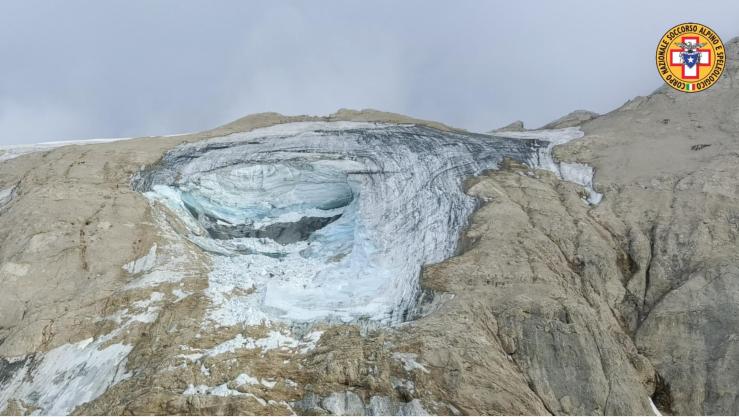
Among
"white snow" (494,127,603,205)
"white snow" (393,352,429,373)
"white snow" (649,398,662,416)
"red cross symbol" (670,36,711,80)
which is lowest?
"white snow" (649,398,662,416)

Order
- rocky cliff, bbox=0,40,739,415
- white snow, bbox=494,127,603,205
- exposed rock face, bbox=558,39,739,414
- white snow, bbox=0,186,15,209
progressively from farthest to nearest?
white snow, bbox=494,127,603,205
white snow, bbox=0,186,15,209
exposed rock face, bbox=558,39,739,414
rocky cliff, bbox=0,40,739,415

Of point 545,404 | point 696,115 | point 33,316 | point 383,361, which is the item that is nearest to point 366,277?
point 383,361

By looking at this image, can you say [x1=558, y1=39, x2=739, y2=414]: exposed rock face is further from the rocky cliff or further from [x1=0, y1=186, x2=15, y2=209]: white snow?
[x1=0, y1=186, x2=15, y2=209]: white snow

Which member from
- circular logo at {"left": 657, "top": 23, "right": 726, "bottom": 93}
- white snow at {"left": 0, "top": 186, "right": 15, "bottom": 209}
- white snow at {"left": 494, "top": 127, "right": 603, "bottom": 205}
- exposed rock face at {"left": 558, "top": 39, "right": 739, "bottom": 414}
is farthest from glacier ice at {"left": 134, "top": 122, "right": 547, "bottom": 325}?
circular logo at {"left": 657, "top": 23, "right": 726, "bottom": 93}

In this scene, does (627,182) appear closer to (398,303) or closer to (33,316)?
(398,303)

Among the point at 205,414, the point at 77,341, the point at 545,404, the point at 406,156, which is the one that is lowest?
the point at 545,404

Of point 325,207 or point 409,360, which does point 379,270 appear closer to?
point 409,360
